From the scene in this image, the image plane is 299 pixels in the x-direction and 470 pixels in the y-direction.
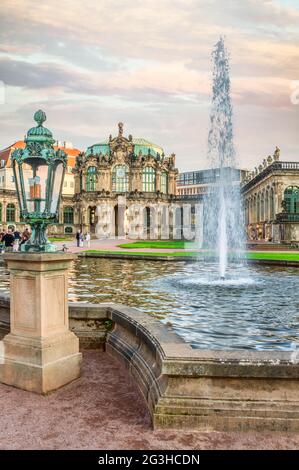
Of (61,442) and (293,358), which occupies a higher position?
(293,358)

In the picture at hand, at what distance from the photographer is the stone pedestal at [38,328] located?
237 inches

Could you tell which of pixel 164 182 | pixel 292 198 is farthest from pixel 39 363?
pixel 164 182

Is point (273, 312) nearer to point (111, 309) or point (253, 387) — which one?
point (111, 309)

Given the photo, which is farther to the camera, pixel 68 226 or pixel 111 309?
pixel 68 226

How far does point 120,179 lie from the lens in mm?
88062

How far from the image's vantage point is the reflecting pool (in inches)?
308

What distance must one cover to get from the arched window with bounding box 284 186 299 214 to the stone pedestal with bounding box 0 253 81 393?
55.1m

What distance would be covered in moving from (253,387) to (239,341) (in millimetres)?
2566

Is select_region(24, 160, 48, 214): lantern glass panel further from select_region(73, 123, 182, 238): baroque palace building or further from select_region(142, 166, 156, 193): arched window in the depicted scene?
select_region(142, 166, 156, 193): arched window

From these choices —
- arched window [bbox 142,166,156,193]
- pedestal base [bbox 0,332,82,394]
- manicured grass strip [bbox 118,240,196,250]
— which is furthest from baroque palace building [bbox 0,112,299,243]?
pedestal base [bbox 0,332,82,394]

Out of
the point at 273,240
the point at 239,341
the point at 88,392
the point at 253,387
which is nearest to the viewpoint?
the point at 253,387

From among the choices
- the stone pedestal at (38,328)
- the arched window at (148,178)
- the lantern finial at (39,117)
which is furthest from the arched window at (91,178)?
the stone pedestal at (38,328)

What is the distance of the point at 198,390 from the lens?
491 cm

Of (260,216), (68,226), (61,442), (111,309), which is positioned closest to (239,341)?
(111,309)
